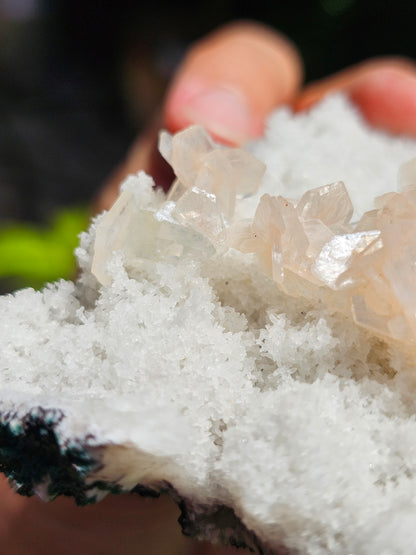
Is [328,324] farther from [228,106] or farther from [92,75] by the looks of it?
[92,75]

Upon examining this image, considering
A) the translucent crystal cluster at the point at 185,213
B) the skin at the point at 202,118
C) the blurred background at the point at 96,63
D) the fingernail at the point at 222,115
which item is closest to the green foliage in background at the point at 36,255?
the blurred background at the point at 96,63

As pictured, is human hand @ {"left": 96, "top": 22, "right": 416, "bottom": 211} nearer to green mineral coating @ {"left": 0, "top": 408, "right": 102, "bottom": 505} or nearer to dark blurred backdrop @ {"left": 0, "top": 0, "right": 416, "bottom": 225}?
green mineral coating @ {"left": 0, "top": 408, "right": 102, "bottom": 505}

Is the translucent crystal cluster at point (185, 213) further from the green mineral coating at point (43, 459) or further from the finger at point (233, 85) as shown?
the finger at point (233, 85)

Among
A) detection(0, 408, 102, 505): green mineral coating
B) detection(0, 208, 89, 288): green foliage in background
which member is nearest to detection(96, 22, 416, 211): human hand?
detection(0, 208, 89, 288): green foliage in background

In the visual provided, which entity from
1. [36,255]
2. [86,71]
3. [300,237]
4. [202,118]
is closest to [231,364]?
[300,237]

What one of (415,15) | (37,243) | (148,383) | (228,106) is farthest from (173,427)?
(415,15)

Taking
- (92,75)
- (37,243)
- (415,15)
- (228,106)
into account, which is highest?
(92,75)
